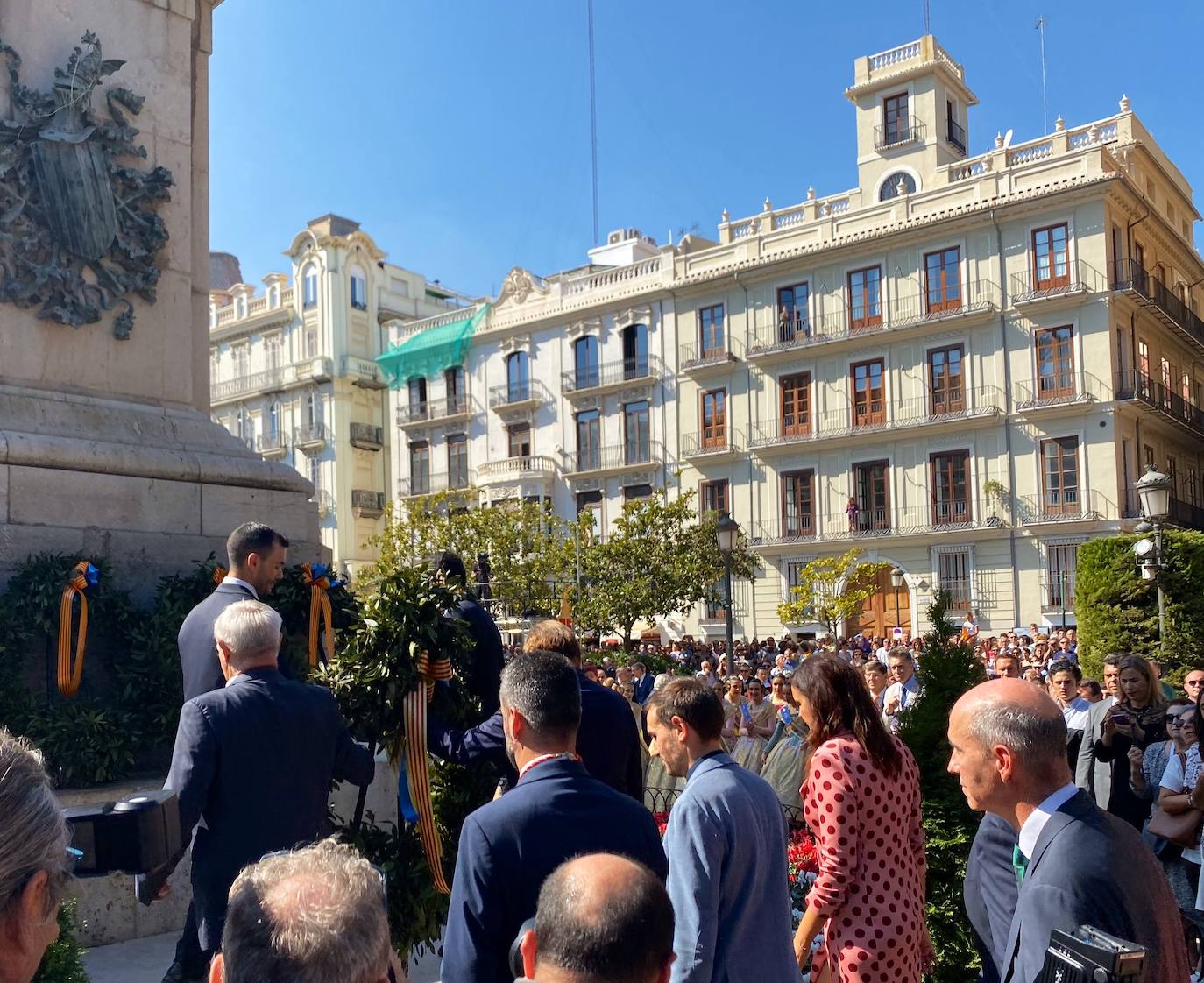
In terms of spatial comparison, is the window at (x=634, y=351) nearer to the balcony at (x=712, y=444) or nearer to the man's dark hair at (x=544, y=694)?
the balcony at (x=712, y=444)

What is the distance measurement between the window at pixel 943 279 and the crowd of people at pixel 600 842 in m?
33.4

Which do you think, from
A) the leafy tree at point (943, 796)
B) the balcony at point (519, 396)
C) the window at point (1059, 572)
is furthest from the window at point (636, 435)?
the leafy tree at point (943, 796)

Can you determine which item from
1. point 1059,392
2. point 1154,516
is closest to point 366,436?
point 1059,392

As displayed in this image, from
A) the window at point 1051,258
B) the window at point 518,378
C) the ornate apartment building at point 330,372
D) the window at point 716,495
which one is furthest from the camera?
the ornate apartment building at point 330,372

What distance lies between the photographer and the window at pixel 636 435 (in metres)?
43.1

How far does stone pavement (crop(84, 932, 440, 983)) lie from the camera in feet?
17.7

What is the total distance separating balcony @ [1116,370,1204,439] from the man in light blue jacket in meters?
33.5

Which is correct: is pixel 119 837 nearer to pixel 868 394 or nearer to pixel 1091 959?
pixel 1091 959

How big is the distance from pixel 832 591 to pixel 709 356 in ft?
31.2

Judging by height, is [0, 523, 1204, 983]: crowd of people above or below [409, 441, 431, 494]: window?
below

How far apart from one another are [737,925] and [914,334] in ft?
116

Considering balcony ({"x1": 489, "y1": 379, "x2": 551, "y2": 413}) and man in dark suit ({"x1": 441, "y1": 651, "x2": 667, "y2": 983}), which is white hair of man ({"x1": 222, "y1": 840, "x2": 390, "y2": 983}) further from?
balcony ({"x1": 489, "y1": 379, "x2": 551, "y2": 413})

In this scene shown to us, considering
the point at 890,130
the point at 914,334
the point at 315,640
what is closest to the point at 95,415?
the point at 315,640

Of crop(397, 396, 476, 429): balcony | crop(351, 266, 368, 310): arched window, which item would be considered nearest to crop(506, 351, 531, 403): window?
crop(397, 396, 476, 429): balcony
